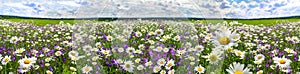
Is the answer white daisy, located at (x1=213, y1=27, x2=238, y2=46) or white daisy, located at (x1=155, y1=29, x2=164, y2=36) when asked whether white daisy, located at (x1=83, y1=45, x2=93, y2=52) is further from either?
white daisy, located at (x1=213, y1=27, x2=238, y2=46)

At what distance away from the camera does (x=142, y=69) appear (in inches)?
74.4

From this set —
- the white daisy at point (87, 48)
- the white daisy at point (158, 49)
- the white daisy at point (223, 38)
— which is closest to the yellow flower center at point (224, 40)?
the white daisy at point (223, 38)

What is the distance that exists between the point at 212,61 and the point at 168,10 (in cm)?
32

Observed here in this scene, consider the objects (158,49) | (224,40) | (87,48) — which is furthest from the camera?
(158,49)

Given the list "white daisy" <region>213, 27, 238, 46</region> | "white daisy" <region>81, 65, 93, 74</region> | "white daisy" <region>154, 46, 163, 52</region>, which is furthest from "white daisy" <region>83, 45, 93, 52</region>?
"white daisy" <region>213, 27, 238, 46</region>

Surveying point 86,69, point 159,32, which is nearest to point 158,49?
point 159,32

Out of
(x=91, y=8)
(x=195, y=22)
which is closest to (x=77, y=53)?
(x=91, y=8)

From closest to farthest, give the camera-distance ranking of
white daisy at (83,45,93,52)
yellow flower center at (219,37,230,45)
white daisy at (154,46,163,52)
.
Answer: yellow flower center at (219,37,230,45), white daisy at (83,45,93,52), white daisy at (154,46,163,52)

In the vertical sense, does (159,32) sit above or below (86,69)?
above

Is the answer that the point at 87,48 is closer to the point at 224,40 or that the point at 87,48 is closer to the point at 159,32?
the point at 159,32

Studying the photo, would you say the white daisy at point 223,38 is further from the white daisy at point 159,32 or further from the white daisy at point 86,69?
the white daisy at point 86,69

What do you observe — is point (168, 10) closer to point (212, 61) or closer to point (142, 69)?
point (212, 61)

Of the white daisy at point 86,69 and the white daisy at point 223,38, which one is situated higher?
the white daisy at point 223,38

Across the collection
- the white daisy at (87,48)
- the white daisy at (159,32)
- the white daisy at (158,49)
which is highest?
the white daisy at (159,32)
